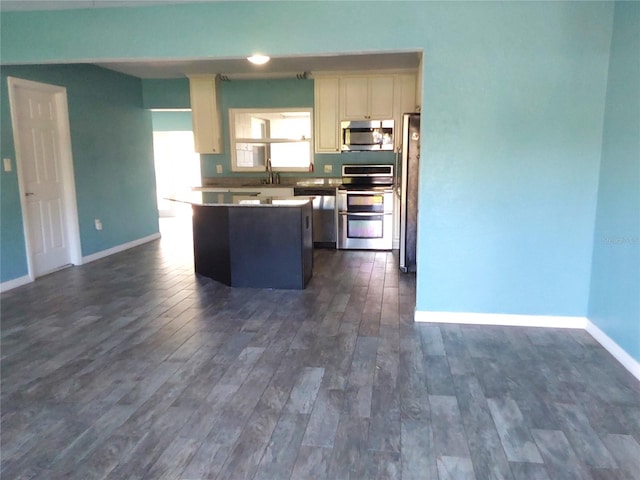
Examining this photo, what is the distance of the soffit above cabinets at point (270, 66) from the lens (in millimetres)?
5656

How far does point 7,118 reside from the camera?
4648 mm

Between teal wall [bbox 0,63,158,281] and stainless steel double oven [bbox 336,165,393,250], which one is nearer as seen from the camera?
teal wall [bbox 0,63,158,281]

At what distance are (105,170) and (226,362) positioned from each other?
4.40 m

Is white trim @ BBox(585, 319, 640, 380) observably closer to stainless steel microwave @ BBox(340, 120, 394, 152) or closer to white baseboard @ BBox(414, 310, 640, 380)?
white baseboard @ BBox(414, 310, 640, 380)

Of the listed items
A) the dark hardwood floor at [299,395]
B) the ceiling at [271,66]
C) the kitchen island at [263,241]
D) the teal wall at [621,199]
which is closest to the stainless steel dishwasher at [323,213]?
the ceiling at [271,66]

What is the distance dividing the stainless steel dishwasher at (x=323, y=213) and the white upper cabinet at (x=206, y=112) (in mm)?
1485

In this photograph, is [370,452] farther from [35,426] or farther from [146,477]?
[35,426]

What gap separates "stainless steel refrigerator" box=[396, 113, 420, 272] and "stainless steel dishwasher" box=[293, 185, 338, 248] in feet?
4.96

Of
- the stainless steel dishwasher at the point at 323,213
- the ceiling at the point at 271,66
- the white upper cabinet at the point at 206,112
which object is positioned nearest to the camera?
the ceiling at the point at 271,66

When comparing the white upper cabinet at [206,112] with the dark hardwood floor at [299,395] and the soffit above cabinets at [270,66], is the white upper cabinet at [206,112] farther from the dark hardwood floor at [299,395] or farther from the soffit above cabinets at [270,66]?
the dark hardwood floor at [299,395]

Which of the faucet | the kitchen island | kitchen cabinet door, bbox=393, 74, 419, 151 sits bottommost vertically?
the kitchen island

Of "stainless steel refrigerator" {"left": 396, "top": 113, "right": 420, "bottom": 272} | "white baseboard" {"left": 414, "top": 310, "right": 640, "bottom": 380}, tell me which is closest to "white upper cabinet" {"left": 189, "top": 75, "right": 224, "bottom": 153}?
"stainless steel refrigerator" {"left": 396, "top": 113, "right": 420, "bottom": 272}

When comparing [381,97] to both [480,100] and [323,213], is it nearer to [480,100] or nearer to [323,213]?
[323,213]

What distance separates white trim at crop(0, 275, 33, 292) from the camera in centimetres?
461
